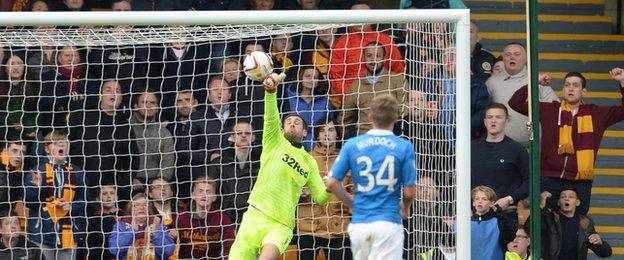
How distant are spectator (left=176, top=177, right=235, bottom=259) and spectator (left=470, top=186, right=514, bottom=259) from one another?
2000mm

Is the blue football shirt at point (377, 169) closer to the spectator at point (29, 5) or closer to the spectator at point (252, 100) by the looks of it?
the spectator at point (252, 100)

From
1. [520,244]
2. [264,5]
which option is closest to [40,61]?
[264,5]

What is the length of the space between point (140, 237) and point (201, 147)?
3.17 feet

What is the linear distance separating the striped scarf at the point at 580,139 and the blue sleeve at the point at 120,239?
150 inches

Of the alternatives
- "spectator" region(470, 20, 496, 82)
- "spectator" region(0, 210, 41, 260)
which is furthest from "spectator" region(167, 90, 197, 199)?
"spectator" region(470, 20, 496, 82)

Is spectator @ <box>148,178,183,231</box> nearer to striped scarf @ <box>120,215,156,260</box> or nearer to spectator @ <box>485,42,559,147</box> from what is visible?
striped scarf @ <box>120,215,156,260</box>

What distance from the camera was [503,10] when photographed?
1683cm

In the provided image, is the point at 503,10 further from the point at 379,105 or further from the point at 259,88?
the point at 379,105

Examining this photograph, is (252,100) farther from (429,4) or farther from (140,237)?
(429,4)

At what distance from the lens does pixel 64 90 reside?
14.2 metres

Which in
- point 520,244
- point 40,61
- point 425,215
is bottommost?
point 520,244

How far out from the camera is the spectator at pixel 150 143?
13867 millimetres

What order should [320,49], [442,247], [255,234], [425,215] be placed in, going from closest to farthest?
1. [255,234]
2. [442,247]
3. [425,215]
4. [320,49]

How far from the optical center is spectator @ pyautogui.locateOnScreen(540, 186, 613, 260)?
1426 cm
